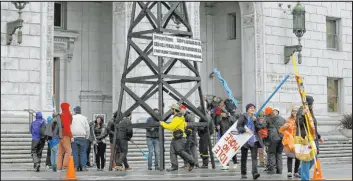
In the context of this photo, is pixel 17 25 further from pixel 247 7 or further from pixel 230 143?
pixel 247 7

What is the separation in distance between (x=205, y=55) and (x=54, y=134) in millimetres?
20175

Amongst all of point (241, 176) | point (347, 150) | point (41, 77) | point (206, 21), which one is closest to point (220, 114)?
point (241, 176)

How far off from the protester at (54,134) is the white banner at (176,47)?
379 cm

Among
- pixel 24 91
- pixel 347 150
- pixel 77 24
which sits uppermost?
pixel 77 24

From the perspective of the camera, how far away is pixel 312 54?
1496 inches

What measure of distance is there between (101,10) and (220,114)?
1544cm

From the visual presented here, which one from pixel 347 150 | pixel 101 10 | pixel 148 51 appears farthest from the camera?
pixel 101 10

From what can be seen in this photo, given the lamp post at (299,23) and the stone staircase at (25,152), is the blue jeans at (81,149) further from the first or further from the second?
the lamp post at (299,23)

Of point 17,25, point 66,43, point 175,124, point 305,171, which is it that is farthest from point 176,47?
point 66,43

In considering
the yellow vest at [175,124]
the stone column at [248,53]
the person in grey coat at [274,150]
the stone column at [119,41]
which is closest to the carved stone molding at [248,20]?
the stone column at [248,53]

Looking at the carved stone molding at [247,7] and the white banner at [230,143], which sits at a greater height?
the carved stone molding at [247,7]

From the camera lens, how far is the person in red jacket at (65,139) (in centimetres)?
2018

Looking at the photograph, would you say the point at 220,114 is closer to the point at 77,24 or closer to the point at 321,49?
the point at 77,24

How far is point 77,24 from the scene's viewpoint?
3528 centimetres
